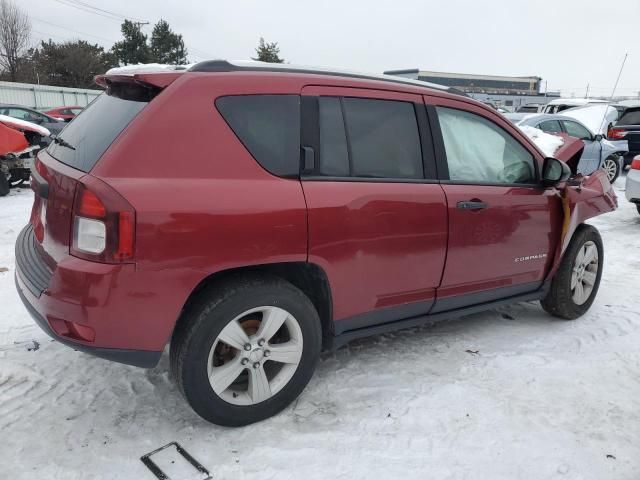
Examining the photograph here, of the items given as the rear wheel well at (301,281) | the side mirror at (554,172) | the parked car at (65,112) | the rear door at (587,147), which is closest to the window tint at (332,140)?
the rear wheel well at (301,281)

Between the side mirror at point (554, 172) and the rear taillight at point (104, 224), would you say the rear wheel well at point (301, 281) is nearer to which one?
the rear taillight at point (104, 224)

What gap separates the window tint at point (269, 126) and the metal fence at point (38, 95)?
28412mm

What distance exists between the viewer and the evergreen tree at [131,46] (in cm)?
4688

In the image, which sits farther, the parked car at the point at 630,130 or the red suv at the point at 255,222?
the parked car at the point at 630,130

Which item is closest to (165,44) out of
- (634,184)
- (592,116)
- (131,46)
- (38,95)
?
(131,46)

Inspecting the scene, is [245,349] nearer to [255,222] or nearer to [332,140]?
[255,222]

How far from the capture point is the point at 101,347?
2318 mm

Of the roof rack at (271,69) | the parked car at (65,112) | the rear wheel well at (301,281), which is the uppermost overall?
the roof rack at (271,69)

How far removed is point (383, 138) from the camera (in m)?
3.03

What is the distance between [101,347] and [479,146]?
265 centimetres

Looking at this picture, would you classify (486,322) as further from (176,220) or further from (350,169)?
(176,220)

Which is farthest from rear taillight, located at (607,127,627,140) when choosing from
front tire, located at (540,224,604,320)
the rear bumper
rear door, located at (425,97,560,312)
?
the rear bumper

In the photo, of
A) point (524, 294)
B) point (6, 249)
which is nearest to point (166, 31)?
point (6, 249)

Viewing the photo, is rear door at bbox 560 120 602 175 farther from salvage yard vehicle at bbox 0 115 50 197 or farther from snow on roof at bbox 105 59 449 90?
salvage yard vehicle at bbox 0 115 50 197
